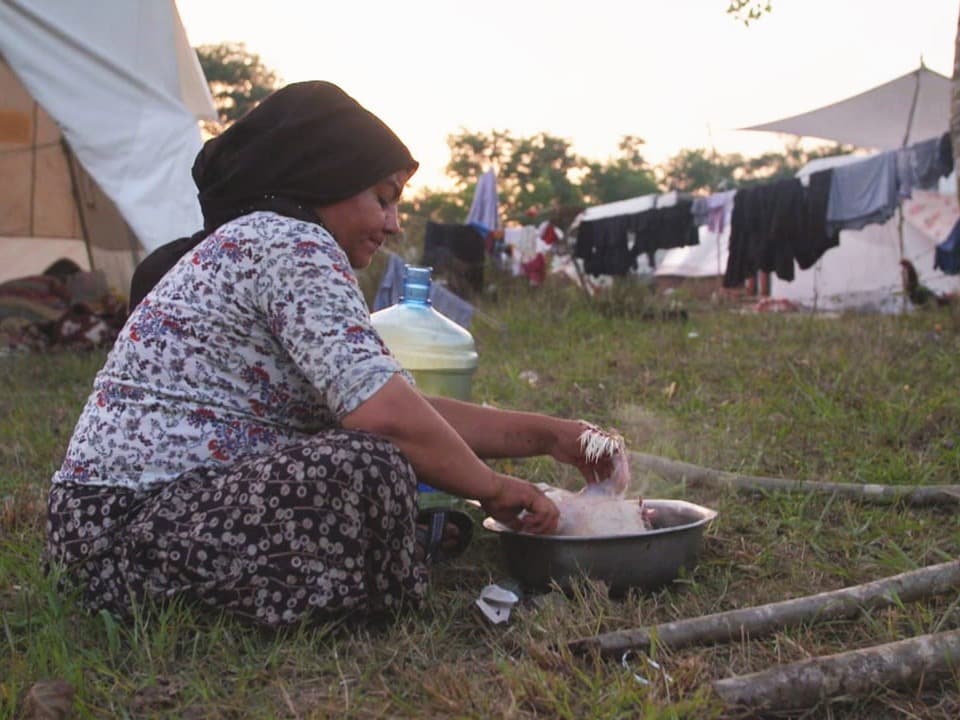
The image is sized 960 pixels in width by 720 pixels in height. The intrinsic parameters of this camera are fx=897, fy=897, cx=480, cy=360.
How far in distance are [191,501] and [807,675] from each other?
116 centimetres

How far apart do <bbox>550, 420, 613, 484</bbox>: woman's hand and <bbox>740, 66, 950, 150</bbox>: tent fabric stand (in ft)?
28.0

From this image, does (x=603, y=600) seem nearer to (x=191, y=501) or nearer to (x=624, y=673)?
(x=624, y=673)

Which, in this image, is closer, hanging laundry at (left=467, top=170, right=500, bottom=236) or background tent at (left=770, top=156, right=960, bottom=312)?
hanging laundry at (left=467, top=170, right=500, bottom=236)

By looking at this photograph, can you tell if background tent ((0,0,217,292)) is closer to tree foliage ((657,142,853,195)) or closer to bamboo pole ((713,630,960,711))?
bamboo pole ((713,630,960,711))

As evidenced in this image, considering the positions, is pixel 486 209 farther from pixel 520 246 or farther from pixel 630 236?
pixel 520 246

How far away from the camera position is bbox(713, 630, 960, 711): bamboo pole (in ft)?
4.76

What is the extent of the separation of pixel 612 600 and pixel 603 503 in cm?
23

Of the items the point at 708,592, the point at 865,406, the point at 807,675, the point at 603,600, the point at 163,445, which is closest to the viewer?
the point at 807,675

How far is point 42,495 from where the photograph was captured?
2.87 m

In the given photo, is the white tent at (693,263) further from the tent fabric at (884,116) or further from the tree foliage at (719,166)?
the tree foliage at (719,166)

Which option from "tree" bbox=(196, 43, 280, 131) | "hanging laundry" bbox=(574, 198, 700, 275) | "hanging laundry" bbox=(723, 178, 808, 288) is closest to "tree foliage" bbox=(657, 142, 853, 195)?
"tree" bbox=(196, 43, 280, 131)

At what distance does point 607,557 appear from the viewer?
1.97m

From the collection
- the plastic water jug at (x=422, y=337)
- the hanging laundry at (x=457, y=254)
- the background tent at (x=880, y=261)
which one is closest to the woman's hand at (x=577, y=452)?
the plastic water jug at (x=422, y=337)

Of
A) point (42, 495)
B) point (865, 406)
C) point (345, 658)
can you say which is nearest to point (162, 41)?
point (42, 495)
